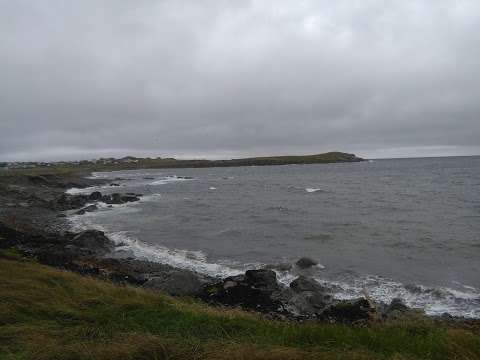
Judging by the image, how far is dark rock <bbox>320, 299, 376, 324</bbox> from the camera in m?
10.5

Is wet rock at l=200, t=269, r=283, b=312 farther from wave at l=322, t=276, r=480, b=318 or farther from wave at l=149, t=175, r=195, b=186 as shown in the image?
wave at l=149, t=175, r=195, b=186

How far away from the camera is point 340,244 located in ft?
70.9

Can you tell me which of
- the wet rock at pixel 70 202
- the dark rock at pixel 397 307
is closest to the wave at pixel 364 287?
the dark rock at pixel 397 307

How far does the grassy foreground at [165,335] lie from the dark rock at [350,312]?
104 inches

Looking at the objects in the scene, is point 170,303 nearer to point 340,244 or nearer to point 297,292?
point 297,292

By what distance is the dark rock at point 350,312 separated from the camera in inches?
412

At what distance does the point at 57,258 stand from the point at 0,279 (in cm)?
814

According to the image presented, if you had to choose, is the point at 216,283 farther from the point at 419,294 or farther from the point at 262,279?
the point at 419,294

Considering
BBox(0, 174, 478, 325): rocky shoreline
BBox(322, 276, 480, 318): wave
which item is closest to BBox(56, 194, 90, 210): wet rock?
BBox(0, 174, 478, 325): rocky shoreline

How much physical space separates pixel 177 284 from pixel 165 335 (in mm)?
7125

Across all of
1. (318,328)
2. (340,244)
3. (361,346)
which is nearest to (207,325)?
(318,328)

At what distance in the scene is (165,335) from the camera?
6109mm

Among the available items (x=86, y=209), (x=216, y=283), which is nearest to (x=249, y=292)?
(x=216, y=283)

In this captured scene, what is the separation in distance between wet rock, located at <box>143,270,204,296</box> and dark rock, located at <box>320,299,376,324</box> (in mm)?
4561
